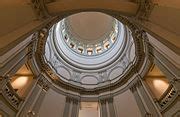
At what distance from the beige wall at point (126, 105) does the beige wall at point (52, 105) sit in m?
4.67

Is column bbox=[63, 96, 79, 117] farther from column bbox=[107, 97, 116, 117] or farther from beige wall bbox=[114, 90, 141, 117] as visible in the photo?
beige wall bbox=[114, 90, 141, 117]

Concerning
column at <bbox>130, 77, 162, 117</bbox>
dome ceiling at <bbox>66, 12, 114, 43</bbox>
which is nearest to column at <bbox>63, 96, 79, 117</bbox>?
column at <bbox>130, 77, 162, 117</bbox>

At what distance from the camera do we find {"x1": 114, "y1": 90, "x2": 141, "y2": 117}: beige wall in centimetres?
1717

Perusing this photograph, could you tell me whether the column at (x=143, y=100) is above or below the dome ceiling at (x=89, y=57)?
below

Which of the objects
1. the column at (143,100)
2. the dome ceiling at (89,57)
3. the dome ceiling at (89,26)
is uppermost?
the dome ceiling at (89,26)

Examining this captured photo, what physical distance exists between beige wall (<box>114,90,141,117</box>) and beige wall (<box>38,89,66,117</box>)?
4.67 meters

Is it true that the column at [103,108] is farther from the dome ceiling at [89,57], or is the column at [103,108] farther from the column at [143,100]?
the column at [143,100]

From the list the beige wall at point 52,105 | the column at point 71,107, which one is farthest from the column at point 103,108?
the beige wall at point 52,105

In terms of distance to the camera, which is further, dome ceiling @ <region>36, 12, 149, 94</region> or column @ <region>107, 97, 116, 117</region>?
dome ceiling @ <region>36, 12, 149, 94</region>

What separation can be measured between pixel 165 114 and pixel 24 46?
33.1 ft

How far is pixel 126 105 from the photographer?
18234 millimetres

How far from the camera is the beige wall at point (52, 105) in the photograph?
679 inches

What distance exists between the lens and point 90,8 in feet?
29.9

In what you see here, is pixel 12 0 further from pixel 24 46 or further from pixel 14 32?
pixel 24 46
